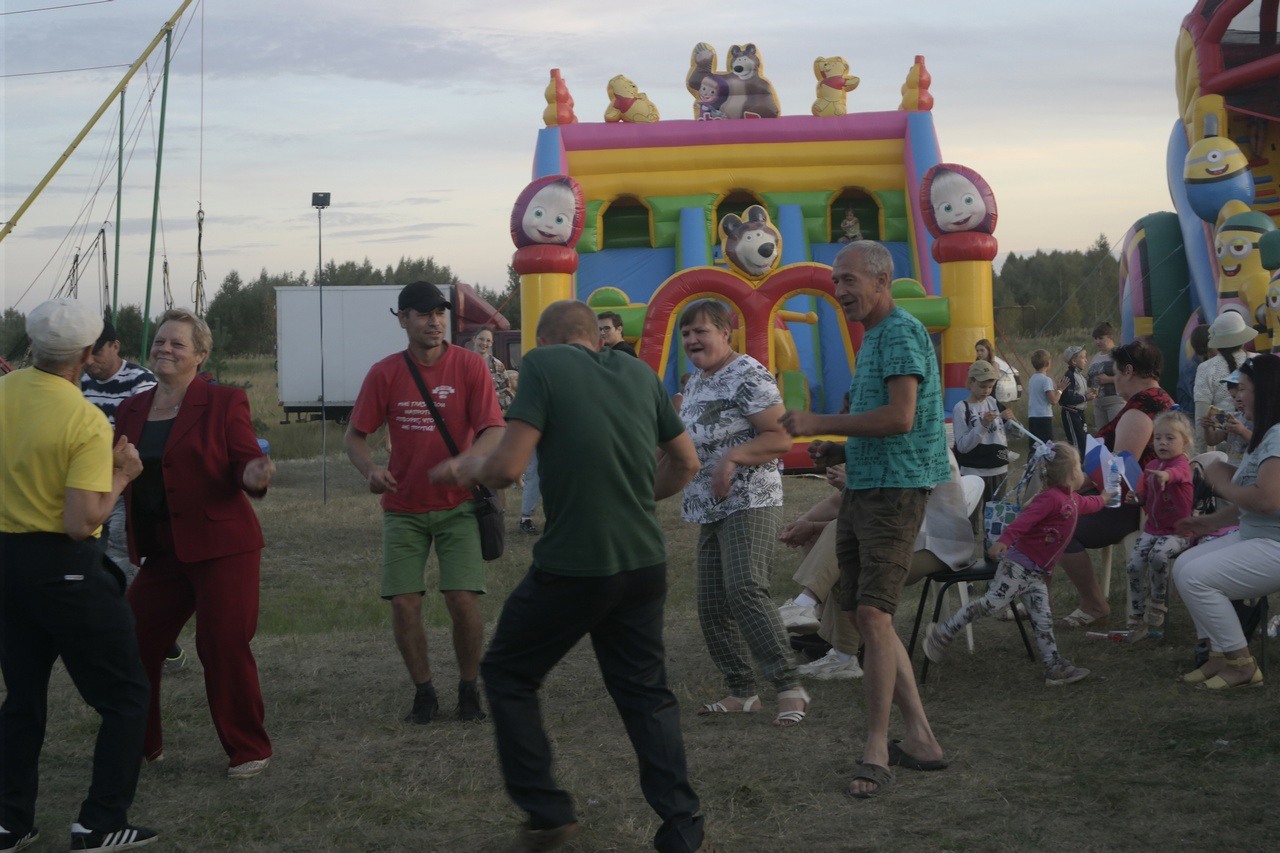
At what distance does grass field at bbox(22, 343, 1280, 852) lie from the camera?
3.74 m

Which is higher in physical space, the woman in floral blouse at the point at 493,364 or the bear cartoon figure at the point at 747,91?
the bear cartoon figure at the point at 747,91

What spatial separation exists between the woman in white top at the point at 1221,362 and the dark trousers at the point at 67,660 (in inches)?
276

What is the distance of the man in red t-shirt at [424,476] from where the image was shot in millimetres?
4922

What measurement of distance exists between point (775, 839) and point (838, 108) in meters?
13.8

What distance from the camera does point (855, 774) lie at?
416cm

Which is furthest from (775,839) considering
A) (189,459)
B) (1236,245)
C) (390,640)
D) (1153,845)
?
(1236,245)

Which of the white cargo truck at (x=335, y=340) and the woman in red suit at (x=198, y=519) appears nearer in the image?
the woman in red suit at (x=198, y=519)

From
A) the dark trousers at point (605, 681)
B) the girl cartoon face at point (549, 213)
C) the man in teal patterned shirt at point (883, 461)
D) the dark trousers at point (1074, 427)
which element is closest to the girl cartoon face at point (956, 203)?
the dark trousers at point (1074, 427)

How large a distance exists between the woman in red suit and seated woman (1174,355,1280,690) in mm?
3608

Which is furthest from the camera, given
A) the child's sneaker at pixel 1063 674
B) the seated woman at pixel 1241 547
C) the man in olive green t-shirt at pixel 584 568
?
the child's sneaker at pixel 1063 674

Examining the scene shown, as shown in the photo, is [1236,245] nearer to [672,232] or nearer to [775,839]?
[672,232]

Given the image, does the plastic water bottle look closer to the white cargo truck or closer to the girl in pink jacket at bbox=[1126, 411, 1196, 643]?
the girl in pink jacket at bbox=[1126, 411, 1196, 643]

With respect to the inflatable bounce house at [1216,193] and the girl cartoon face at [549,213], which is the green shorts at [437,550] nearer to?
the girl cartoon face at [549,213]

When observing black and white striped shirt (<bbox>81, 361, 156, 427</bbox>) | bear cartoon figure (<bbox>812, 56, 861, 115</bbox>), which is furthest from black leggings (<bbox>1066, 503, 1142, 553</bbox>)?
bear cartoon figure (<bbox>812, 56, 861, 115</bbox>)
